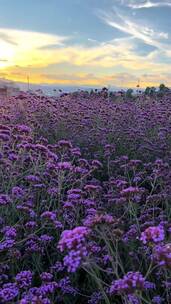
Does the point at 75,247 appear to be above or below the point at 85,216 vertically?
above

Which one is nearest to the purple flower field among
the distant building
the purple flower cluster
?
the purple flower cluster

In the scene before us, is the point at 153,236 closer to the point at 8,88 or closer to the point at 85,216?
the point at 85,216

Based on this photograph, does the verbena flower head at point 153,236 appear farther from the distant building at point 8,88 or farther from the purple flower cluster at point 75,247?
the distant building at point 8,88

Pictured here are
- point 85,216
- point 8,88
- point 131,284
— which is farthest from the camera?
point 8,88

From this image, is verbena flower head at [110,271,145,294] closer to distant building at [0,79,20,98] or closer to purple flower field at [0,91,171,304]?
purple flower field at [0,91,171,304]

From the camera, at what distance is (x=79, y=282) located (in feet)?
13.8

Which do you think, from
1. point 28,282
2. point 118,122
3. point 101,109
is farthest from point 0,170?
point 101,109

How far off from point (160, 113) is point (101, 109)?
47.4 inches

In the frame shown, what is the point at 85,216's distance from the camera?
473cm

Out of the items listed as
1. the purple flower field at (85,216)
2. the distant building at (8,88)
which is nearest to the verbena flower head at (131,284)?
the purple flower field at (85,216)

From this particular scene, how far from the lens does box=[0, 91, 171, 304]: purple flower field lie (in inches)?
108

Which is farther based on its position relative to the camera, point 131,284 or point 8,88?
point 8,88

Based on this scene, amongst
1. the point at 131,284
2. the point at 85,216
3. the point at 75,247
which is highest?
the point at 75,247

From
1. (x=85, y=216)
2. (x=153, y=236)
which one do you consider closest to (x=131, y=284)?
(x=153, y=236)
